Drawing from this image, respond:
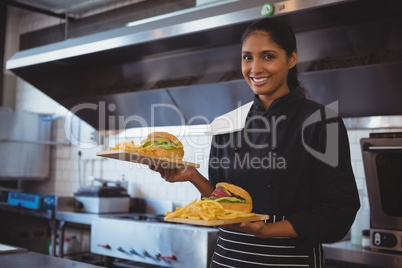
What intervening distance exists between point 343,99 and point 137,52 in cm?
186

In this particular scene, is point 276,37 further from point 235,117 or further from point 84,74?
point 84,74

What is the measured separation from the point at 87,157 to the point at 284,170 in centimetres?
465

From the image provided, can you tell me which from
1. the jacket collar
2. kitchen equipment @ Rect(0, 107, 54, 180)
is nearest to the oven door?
the jacket collar

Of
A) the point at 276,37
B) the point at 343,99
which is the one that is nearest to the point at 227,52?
the point at 343,99

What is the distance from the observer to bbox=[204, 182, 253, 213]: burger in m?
1.67

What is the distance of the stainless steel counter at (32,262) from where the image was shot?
214 centimetres

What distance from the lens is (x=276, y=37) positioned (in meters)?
1.78

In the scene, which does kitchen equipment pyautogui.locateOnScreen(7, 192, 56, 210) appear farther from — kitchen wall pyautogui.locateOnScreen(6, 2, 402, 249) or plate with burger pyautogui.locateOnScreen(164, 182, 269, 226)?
plate with burger pyautogui.locateOnScreen(164, 182, 269, 226)

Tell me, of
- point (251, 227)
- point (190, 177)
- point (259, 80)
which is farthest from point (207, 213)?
point (259, 80)

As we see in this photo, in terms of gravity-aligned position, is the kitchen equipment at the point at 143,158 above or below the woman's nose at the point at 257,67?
below

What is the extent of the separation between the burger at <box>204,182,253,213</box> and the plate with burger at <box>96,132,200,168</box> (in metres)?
0.19

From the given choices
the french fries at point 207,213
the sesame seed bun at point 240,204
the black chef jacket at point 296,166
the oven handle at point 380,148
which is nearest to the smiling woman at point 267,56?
the black chef jacket at point 296,166

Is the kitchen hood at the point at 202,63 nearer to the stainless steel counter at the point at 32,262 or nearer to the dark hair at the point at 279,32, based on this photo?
the dark hair at the point at 279,32

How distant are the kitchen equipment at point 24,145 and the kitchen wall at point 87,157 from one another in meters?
0.15
